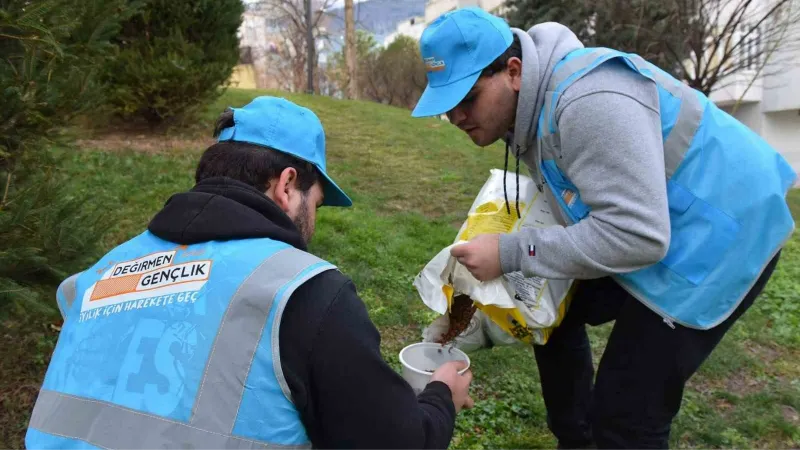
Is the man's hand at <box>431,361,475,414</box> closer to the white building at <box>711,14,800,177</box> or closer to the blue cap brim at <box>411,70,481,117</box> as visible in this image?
the blue cap brim at <box>411,70,481,117</box>

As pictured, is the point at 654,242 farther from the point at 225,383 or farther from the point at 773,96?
the point at 773,96

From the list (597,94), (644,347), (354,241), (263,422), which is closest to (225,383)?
(263,422)

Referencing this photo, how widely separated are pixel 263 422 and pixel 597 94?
118 cm

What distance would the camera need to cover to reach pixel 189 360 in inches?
50.7

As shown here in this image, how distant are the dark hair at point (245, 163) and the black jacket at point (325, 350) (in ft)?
0.33

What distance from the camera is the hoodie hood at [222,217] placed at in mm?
1406

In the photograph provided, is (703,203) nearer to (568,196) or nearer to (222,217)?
(568,196)

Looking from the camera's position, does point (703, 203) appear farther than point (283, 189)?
Yes

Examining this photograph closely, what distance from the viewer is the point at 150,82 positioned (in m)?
7.66

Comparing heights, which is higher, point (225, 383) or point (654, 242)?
point (654, 242)

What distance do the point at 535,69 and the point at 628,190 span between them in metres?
0.49

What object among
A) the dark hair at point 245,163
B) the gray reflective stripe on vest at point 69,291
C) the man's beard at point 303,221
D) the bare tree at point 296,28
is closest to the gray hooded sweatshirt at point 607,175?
the man's beard at point 303,221

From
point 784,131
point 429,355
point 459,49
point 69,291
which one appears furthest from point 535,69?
point 784,131

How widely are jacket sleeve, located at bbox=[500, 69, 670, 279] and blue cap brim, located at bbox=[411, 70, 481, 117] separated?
0.30m
